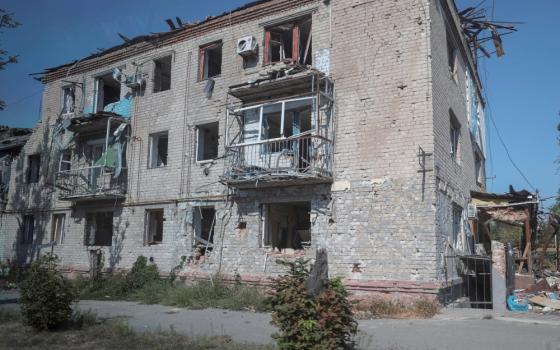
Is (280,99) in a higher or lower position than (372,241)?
higher

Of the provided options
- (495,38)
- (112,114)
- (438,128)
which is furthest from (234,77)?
(495,38)

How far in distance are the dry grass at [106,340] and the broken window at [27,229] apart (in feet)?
41.1

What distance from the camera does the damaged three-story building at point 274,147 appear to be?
1173 centimetres

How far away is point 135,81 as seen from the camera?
17.2 metres

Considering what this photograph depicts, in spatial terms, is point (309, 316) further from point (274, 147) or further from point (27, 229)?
point (27, 229)

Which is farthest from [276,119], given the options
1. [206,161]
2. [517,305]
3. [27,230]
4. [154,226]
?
[27,230]

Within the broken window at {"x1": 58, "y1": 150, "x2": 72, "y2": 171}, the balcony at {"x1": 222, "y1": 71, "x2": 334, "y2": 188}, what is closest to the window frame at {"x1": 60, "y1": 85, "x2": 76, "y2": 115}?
the broken window at {"x1": 58, "y1": 150, "x2": 72, "y2": 171}

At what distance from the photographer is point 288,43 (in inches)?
593

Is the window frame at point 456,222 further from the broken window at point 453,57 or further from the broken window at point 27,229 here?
the broken window at point 27,229

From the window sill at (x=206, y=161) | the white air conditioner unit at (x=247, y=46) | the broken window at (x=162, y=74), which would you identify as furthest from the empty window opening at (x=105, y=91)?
the white air conditioner unit at (x=247, y=46)

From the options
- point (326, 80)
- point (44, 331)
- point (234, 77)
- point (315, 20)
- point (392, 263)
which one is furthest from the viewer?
point (234, 77)

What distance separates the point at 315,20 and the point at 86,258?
11.6 m

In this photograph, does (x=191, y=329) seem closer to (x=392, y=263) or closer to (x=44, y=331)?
(x=44, y=331)

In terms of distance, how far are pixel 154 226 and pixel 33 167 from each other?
7.97m
